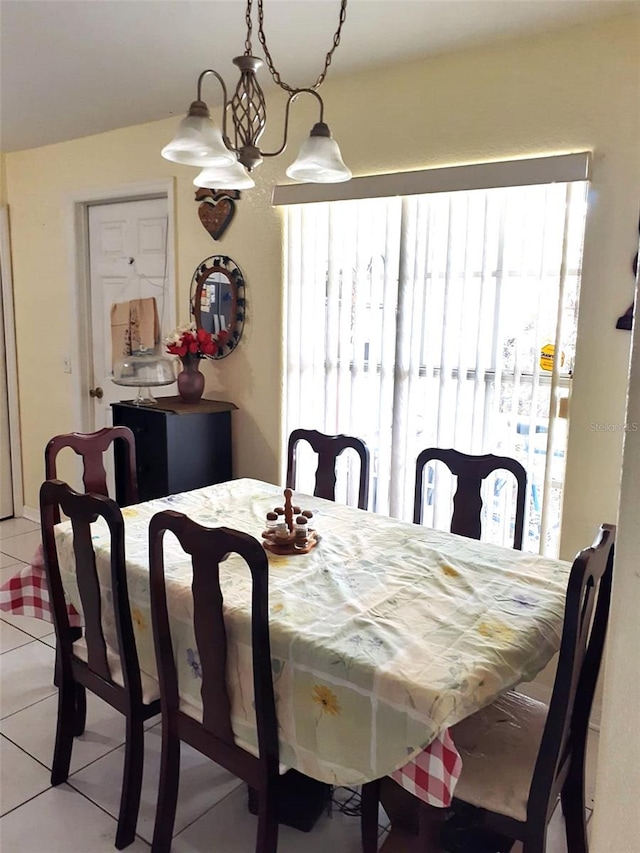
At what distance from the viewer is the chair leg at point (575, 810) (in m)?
1.58

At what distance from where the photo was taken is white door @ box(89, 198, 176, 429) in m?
3.59

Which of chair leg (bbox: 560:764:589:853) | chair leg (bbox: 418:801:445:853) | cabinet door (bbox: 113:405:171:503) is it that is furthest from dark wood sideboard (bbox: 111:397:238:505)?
chair leg (bbox: 560:764:589:853)

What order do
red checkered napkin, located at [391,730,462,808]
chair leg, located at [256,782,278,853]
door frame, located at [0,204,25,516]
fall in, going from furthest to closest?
1. door frame, located at [0,204,25,516]
2. chair leg, located at [256,782,278,853]
3. red checkered napkin, located at [391,730,462,808]

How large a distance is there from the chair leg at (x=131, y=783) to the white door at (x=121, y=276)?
7.00 feet

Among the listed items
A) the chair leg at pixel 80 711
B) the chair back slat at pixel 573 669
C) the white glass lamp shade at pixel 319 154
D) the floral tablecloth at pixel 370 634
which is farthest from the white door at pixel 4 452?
the chair back slat at pixel 573 669

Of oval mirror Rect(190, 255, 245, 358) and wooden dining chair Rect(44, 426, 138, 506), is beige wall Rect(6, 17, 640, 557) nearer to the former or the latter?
oval mirror Rect(190, 255, 245, 358)

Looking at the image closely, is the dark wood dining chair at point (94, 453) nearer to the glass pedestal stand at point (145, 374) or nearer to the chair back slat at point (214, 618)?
the glass pedestal stand at point (145, 374)

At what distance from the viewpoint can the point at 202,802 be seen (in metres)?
1.96

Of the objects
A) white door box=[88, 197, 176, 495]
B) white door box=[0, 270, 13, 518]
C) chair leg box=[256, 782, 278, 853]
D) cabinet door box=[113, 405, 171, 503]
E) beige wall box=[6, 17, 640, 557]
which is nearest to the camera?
chair leg box=[256, 782, 278, 853]

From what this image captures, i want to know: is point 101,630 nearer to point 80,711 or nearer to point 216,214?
point 80,711

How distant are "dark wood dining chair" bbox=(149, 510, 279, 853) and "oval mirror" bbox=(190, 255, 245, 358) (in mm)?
1836

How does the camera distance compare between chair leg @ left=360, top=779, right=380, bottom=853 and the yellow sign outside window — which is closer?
chair leg @ left=360, top=779, right=380, bottom=853

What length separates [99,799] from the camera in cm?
196

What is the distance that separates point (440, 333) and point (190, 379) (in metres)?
1.29
